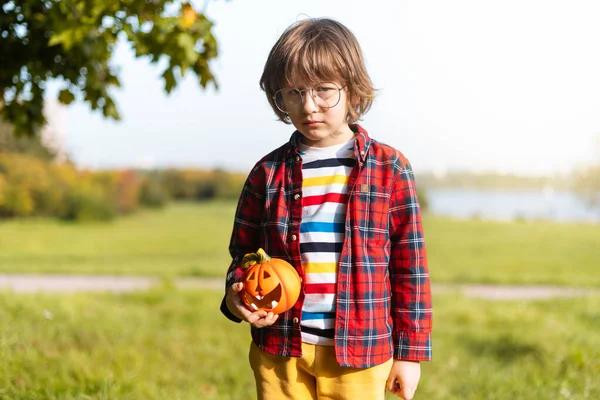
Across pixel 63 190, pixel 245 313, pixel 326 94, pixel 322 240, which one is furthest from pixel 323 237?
pixel 63 190

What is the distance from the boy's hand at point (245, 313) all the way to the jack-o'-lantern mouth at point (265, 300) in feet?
0.06

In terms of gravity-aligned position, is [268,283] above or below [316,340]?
above

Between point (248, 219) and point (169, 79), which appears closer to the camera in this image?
point (248, 219)

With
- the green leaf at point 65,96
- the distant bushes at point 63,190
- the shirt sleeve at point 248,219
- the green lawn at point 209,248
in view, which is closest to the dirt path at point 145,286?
the green lawn at point 209,248

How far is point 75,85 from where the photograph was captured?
14.5 ft

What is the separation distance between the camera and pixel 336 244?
197 cm

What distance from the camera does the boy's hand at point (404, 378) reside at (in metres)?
2.01

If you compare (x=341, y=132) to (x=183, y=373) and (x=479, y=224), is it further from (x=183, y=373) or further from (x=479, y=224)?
(x=479, y=224)

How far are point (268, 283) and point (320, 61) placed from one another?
698 millimetres

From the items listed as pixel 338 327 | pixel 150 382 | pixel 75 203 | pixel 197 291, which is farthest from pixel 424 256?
pixel 75 203

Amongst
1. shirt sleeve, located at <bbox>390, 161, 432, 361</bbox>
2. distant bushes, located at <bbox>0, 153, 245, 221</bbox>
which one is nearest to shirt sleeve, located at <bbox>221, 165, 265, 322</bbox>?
shirt sleeve, located at <bbox>390, 161, 432, 361</bbox>

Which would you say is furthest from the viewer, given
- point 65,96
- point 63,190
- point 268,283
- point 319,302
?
point 63,190

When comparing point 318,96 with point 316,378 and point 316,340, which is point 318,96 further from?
point 316,378

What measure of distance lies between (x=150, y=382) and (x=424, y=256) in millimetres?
2751
